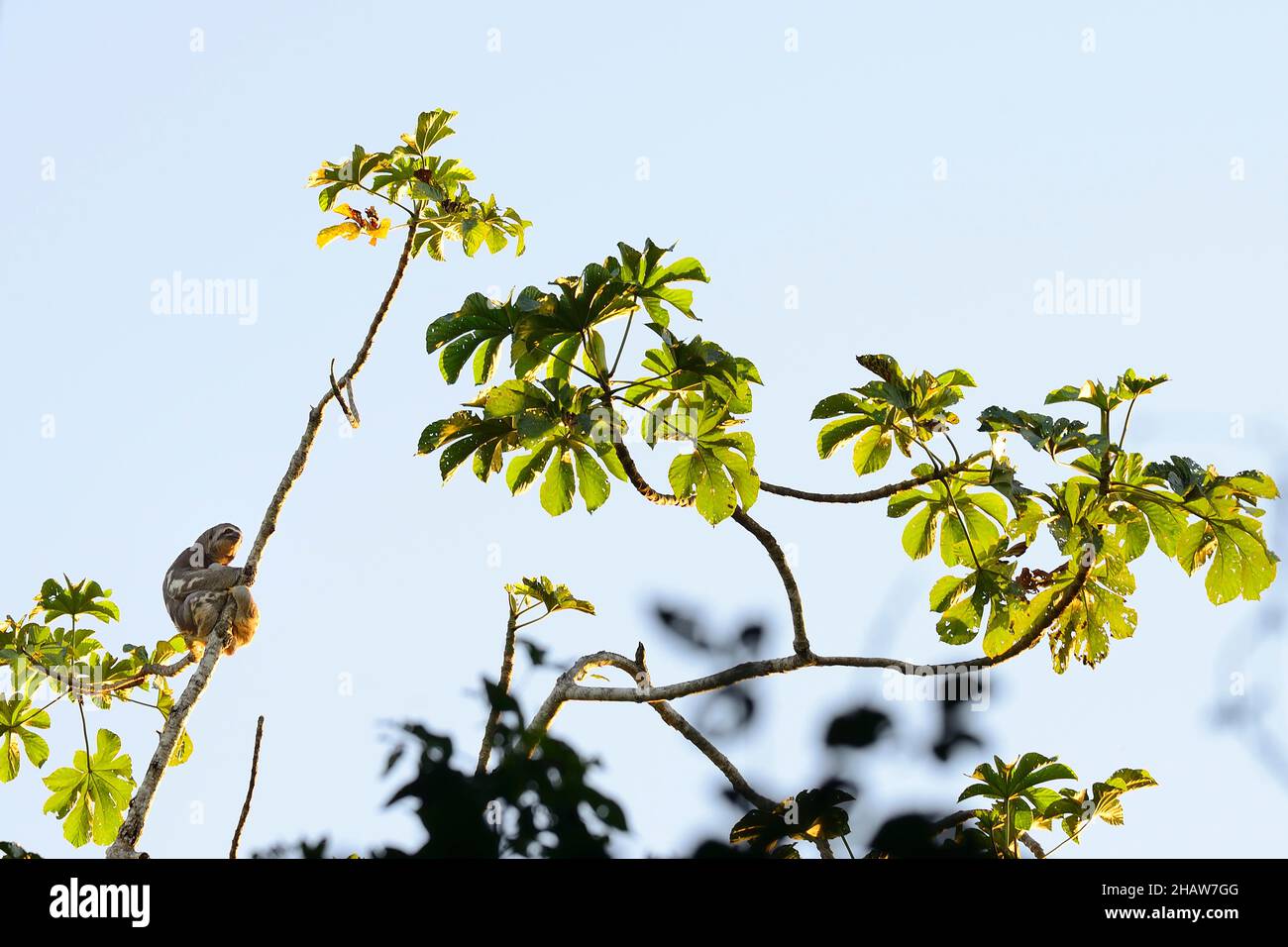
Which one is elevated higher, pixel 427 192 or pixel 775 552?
pixel 427 192

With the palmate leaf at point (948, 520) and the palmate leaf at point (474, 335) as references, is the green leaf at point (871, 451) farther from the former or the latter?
the palmate leaf at point (474, 335)

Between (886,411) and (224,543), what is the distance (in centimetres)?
294

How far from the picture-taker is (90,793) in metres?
5.73

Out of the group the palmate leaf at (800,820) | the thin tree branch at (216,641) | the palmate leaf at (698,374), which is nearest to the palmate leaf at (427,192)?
the thin tree branch at (216,641)

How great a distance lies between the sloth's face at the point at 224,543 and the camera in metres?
5.41

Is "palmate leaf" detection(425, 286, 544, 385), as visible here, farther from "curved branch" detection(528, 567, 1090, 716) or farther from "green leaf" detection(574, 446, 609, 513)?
"curved branch" detection(528, 567, 1090, 716)

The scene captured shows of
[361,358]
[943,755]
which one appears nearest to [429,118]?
[361,358]

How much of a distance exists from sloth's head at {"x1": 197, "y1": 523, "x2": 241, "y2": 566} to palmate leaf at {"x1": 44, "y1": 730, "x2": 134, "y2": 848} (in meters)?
1.07

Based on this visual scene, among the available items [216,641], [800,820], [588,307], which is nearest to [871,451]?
[588,307]

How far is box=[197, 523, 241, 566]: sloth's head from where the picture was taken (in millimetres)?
5406

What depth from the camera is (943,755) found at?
48.1 inches

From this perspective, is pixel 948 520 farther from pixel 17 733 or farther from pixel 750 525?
pixel 17 733

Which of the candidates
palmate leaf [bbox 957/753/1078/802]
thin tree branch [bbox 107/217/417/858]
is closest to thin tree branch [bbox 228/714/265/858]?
thin tree branch [bbox 107/217/417/858]
